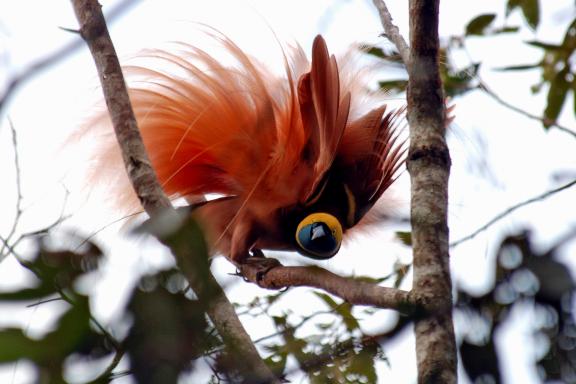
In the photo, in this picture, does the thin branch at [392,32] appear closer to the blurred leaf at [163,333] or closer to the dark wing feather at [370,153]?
the dark wing feather at [370,153]

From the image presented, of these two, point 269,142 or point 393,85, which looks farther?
point 393,85

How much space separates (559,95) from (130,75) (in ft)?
4.06

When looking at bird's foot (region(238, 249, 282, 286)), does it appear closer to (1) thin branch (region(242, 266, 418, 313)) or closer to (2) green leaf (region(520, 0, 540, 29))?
(1) thin branch (region(242, 266, 418, 313))

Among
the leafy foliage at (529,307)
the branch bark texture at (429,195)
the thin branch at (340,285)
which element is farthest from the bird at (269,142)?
the leafy foliage at (529,307)

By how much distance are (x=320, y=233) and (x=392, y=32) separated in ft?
1.60

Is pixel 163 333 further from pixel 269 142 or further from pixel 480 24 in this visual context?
pixel 480 24

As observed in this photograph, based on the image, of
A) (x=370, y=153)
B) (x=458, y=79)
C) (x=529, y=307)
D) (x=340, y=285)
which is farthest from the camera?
(x=458, y=79)

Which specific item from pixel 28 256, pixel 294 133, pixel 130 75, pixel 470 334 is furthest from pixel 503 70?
pixel 28 256

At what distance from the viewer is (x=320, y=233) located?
74.7 inches

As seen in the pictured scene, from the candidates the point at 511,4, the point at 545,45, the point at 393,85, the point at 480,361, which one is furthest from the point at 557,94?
the point at 480,361

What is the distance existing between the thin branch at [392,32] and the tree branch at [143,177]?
0.54 meters

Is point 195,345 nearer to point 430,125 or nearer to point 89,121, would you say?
point 430,125

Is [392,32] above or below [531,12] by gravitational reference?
below

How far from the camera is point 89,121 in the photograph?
195 centimetres
